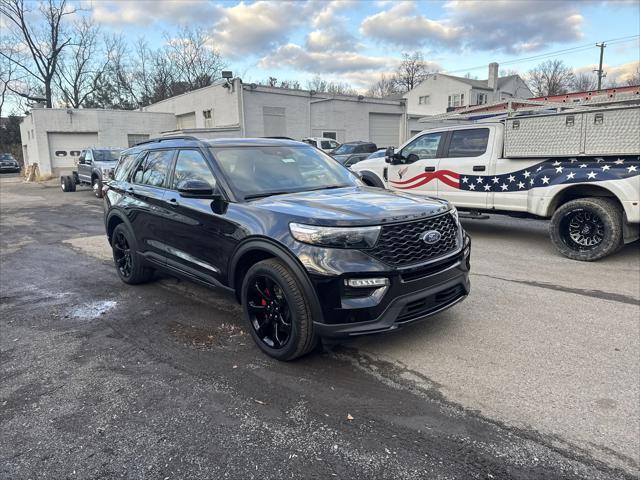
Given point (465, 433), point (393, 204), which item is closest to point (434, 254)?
point (393, 204)

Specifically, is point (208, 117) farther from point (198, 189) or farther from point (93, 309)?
point (198, 189)

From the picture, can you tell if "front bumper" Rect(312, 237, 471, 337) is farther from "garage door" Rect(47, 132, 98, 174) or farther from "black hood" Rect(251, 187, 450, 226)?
"garage door" Rect(47, 132, 98, 174)

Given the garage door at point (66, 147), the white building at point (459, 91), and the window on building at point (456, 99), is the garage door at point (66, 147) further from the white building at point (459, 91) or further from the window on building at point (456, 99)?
the window on building at point (456, 99)

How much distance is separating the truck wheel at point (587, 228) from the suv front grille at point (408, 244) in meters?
3.68

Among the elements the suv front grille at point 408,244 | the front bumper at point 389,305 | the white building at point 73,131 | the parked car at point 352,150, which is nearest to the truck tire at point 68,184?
the white building at point 73,131

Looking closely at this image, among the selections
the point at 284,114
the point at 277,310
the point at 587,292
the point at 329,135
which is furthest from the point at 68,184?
the point at 587,292

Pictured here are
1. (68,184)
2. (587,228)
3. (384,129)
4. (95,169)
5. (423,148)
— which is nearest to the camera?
(587,228)

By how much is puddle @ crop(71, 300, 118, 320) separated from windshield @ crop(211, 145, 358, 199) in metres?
2.19

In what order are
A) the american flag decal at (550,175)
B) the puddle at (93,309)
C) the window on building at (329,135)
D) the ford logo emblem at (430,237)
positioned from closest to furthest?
the ford logo emblem at (430,237) → the puddle at (93,309) → the american flag decal at (550,175) → the window on building at (329,135)

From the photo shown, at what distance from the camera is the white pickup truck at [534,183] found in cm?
593

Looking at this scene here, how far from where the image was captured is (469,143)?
7.52 meters

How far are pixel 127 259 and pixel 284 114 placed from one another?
21.6 m

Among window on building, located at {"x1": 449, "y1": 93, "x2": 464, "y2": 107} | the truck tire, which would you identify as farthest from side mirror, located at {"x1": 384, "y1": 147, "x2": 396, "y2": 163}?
window on building, located at {"x1": 449, "y1": 93, "x2": 464, "y2": 107}

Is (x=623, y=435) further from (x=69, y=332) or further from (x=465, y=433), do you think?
(x=69, y=332)
